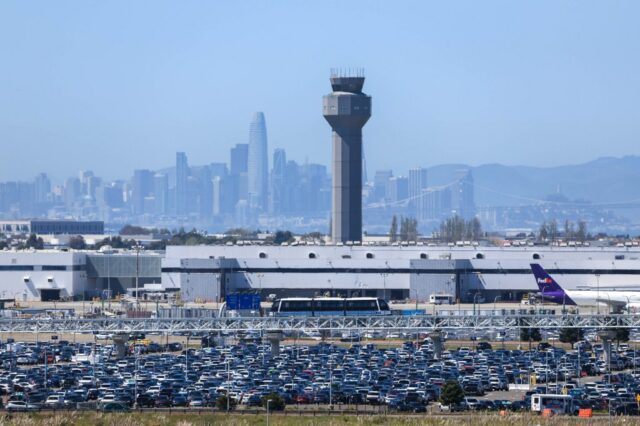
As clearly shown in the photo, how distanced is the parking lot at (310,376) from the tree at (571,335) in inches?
42.8

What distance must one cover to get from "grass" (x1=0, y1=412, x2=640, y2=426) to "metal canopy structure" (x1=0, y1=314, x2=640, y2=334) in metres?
11.2

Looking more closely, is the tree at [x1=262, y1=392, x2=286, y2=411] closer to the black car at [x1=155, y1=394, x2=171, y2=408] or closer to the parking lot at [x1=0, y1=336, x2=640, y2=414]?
the parking lot at [x1=0, y1=336, x2=640, y2=414]

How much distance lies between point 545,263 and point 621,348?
22.7 m

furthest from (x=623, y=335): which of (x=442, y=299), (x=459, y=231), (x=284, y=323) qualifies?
(x=459, y=231)

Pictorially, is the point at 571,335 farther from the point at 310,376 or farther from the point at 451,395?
the point at 451,395

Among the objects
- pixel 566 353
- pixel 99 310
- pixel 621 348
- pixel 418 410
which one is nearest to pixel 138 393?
pixel 418 410

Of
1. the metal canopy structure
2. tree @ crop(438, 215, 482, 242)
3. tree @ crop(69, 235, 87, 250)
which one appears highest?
tree @ crop(438, 215, 482, 242)

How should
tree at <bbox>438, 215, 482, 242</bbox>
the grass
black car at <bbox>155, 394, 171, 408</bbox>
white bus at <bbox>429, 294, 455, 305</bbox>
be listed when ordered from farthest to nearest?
tree at <bbox>438, 215, 482, 242</bbox> < white bus at <bbox>429, 294, 455, 305</bbox> < black car at <bbox>155, 394, 171, 408</bbox> < the grass

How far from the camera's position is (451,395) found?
40.8m

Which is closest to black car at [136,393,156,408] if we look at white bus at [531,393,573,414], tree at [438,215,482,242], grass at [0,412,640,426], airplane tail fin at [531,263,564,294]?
grass at [0,412,640,426]

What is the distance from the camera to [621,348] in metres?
55.6

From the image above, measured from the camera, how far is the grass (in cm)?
3738

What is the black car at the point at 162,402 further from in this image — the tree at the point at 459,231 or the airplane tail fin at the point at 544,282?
the tree at the point at 459,231

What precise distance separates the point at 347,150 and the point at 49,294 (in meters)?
21.3
